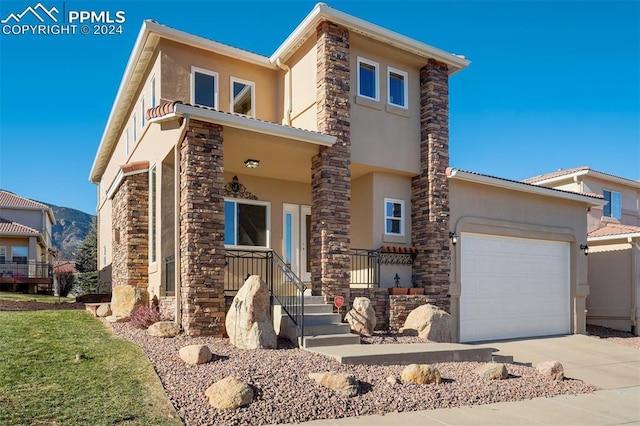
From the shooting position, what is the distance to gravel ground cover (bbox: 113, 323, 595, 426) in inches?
233

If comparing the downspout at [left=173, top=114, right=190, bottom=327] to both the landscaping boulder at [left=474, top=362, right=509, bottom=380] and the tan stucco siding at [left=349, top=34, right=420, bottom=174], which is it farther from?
the landscaping boulder at [left=474, top=362, right=509, bottom=380]

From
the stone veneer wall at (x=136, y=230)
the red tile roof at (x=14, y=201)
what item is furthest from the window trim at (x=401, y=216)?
the red tile roof at (x=14, y=201)

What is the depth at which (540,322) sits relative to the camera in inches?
585

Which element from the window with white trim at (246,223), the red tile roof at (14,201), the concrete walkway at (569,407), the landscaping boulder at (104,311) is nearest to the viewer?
the concrete walkway at (569,407)

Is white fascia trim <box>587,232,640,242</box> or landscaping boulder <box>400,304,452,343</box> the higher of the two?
white fascia trim <box>587,232,640,242</box>

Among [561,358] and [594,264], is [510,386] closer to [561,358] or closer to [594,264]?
[561,358]

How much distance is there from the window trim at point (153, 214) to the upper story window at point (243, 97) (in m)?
2.74

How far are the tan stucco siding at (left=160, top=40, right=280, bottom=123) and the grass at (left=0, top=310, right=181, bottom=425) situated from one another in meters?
6.19

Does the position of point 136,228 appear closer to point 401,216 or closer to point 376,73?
point 401,216

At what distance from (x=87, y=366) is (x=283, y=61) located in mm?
9269

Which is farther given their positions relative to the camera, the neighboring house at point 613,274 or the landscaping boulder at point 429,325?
the neighboring house at point 613,274

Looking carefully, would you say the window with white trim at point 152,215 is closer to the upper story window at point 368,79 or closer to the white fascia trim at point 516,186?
the upper story window at point 368,79

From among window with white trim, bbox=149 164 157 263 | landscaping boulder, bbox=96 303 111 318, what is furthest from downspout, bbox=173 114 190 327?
landscaping boulder, bbox=96 303 111 318

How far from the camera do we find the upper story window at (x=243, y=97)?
13.3m
